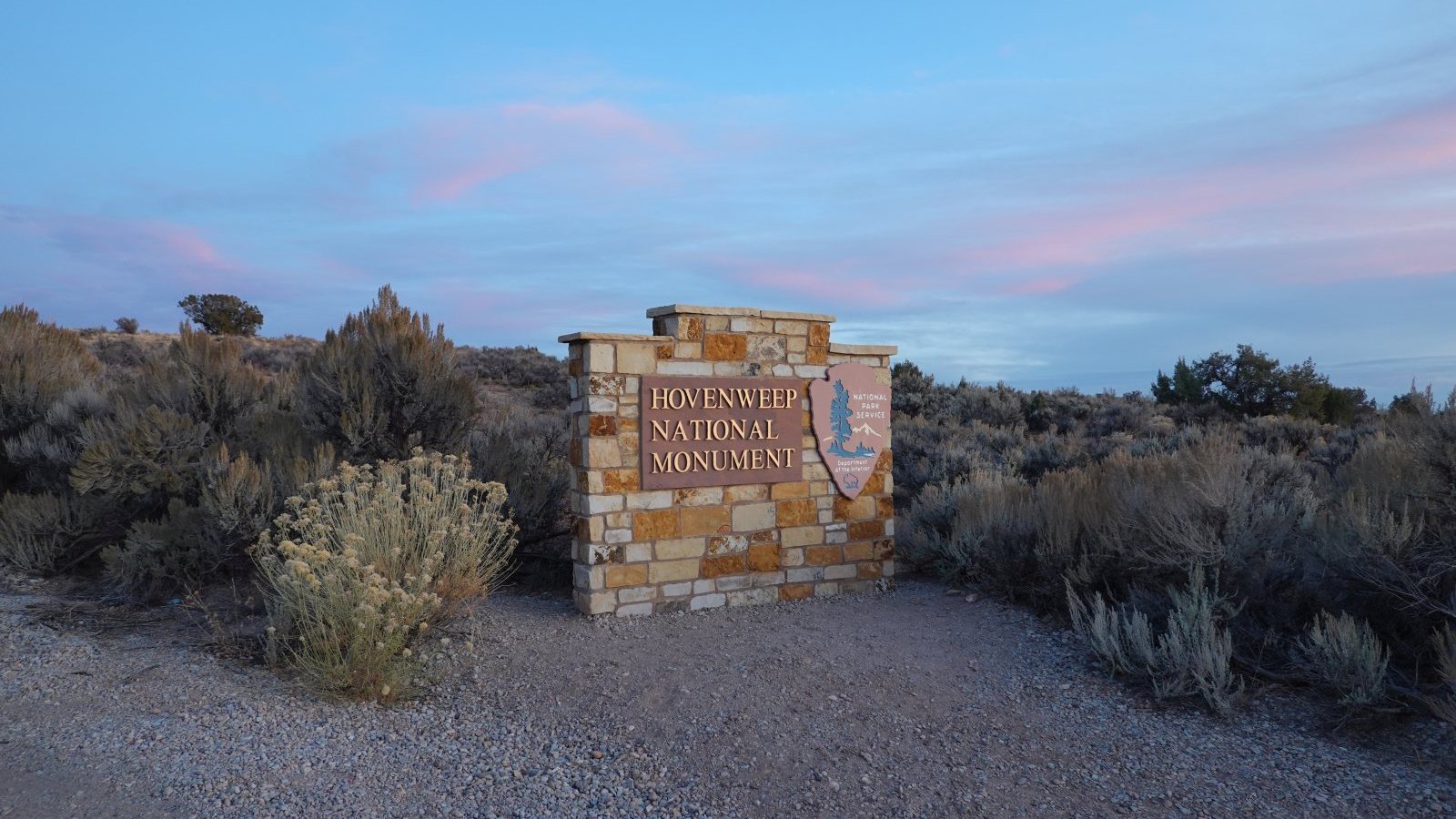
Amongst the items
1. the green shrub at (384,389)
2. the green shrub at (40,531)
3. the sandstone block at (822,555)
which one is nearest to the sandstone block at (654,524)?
the sandstone block at (822,555)

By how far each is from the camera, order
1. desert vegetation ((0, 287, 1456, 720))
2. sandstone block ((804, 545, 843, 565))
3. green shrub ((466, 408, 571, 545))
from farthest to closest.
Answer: green shrub ((466, 408, 571, 545)), sandstone block ((804, 545, 843, 565)), desert vegetation ((0, 287, 1456, 720))

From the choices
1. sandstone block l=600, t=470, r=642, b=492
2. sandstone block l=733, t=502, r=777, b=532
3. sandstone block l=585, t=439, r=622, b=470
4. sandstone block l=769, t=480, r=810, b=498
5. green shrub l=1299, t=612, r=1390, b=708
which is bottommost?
green shrub l=1299, t=612, r=1390, b=708

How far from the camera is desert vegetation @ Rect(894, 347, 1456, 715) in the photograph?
5016 mm

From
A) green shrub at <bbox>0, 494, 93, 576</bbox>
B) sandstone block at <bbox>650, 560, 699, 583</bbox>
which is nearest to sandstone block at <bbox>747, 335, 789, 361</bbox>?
sandstone block at <bbox>650, 560, 699, 583</bbox>

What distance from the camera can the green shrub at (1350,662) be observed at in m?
4.68

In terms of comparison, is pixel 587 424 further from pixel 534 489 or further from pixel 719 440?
pixel 534 489

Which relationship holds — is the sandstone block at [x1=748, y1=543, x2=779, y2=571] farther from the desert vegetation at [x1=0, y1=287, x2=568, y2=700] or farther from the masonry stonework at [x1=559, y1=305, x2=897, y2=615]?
the desert vegetation at [x1=0, y1=287, x2=568, y2=700]

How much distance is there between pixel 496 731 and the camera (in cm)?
478

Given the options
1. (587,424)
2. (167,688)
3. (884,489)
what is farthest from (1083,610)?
(167,688)

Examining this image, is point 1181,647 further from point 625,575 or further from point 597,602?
point 597,602

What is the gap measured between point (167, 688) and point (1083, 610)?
5.50 m

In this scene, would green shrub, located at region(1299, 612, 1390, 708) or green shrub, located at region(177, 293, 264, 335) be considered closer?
green shrub, located at region(1299, 612, 1390, 708)

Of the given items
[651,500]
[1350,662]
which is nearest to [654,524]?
[651,500]

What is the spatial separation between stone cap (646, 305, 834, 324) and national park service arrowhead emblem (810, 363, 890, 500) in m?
0.48
